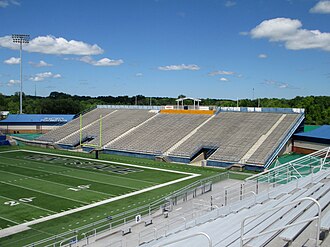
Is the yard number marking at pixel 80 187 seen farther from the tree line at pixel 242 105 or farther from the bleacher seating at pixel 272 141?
the tree line at pixel 242 105

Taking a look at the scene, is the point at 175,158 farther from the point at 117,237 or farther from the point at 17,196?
the point at 117,237

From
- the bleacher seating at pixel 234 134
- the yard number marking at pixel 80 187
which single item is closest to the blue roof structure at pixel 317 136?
the bleacher seating at pixel 234 134

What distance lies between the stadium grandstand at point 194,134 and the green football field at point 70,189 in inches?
131

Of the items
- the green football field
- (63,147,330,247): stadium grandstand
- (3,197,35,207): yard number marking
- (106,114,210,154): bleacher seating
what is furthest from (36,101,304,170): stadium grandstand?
(3,197,35,207): yard number marking

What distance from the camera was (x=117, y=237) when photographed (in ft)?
40.8

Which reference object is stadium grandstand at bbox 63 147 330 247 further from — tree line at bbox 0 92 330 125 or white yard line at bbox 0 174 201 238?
tree line at bbox 0 92 330 125

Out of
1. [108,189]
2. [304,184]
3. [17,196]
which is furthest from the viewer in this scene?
[108,189]

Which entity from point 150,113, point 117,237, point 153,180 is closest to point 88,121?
point 150,113

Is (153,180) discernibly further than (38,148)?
No

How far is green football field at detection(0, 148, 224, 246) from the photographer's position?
1498cm

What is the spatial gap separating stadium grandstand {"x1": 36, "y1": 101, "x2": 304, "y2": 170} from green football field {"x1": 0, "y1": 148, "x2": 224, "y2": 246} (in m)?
3.32

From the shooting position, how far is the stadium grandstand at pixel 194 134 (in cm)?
2924

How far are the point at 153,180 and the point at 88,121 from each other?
25437mm

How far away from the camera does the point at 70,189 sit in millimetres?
20344
